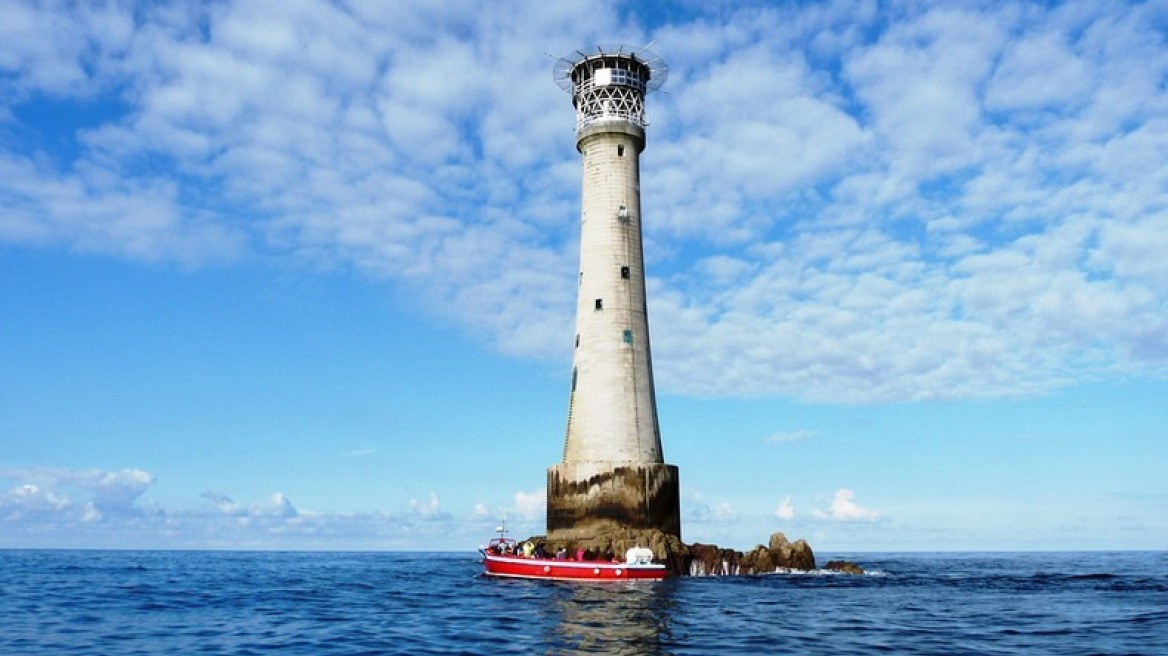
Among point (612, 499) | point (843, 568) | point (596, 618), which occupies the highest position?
point (612, 499)

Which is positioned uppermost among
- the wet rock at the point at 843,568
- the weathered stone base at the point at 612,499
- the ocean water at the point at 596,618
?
the weathered stone base at the point at 612,499

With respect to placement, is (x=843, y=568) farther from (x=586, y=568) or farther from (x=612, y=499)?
(x=586, y=568)

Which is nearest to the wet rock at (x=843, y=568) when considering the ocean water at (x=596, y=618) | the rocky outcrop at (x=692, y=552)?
the rocky outcrop at (x=692, y=552)

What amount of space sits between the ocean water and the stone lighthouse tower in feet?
18.8

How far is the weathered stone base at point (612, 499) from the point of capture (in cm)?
5416

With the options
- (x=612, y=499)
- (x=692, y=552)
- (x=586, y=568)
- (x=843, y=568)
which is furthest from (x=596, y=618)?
(x=843, y=568)

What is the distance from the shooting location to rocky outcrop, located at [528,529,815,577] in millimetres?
52594

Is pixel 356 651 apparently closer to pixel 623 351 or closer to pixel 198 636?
pixel 198 636

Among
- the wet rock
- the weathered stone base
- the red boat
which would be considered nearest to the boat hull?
the red boat

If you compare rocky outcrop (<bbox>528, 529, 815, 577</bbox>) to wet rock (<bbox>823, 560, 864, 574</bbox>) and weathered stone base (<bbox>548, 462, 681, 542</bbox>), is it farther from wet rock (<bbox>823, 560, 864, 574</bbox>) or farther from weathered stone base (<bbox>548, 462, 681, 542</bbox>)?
wet rock (<bbox>823, 560, 864, 574</bbox>)

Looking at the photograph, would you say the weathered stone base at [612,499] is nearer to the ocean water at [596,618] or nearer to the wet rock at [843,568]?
the ocean water at [596,618]

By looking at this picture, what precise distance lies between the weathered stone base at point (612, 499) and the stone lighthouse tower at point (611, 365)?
6 centimetres

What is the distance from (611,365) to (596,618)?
24.3 metres

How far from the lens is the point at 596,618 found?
108 ft
